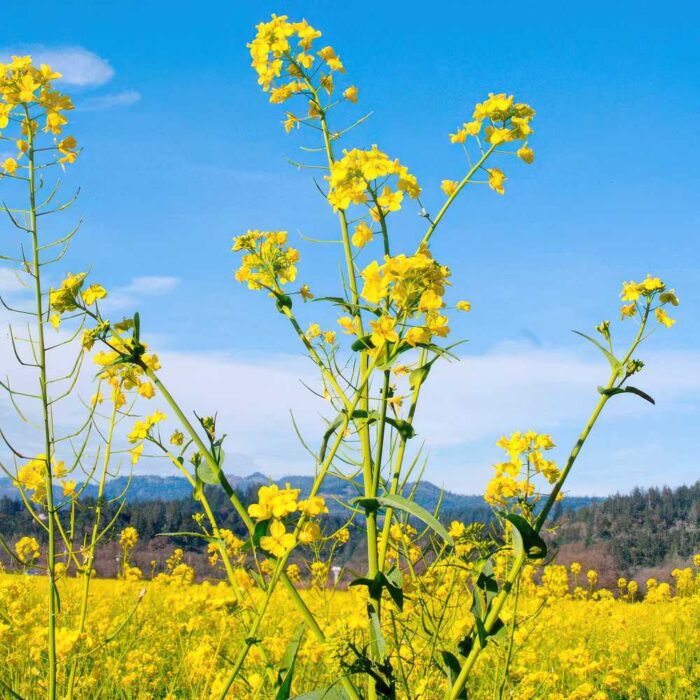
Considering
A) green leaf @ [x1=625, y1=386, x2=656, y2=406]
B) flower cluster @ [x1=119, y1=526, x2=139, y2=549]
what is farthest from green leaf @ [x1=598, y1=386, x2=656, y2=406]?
flower cluster @ [x1=119, y1=526, x2=139, y2=549]

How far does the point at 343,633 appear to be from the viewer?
1.95m

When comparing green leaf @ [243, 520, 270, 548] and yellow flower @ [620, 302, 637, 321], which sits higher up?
yellow flower @ [620, 302, 637, 321]

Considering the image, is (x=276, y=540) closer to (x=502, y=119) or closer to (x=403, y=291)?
(x=403, y=291)

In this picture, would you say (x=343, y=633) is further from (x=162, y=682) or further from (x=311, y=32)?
(x=162, y=682)

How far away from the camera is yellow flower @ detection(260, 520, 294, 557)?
167cm

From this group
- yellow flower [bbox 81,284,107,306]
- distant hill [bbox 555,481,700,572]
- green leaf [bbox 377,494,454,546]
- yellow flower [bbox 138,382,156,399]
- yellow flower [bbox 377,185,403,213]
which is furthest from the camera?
distant hill [bbox 555,481,700,572]

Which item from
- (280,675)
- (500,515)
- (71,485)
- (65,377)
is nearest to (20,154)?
(65,377)

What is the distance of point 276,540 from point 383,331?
0.55m

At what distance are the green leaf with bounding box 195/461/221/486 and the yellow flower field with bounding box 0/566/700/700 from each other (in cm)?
41

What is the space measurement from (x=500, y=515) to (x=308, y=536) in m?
0.96

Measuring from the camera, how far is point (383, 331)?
1728 mm

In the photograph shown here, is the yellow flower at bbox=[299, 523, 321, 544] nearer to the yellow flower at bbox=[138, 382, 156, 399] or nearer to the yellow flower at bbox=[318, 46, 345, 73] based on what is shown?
the yellow flower at bbox=[138, 382, 156, 399]

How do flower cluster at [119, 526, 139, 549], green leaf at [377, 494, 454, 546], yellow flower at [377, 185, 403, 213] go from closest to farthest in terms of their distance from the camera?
green leaf at [377, 494, 454, 546] → yellow flower at [377, 185, 403, 213] → flower cluster at [119, 526, 139, 549]

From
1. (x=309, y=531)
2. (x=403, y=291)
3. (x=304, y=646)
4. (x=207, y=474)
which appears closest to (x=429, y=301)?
(x=403, y=291)
